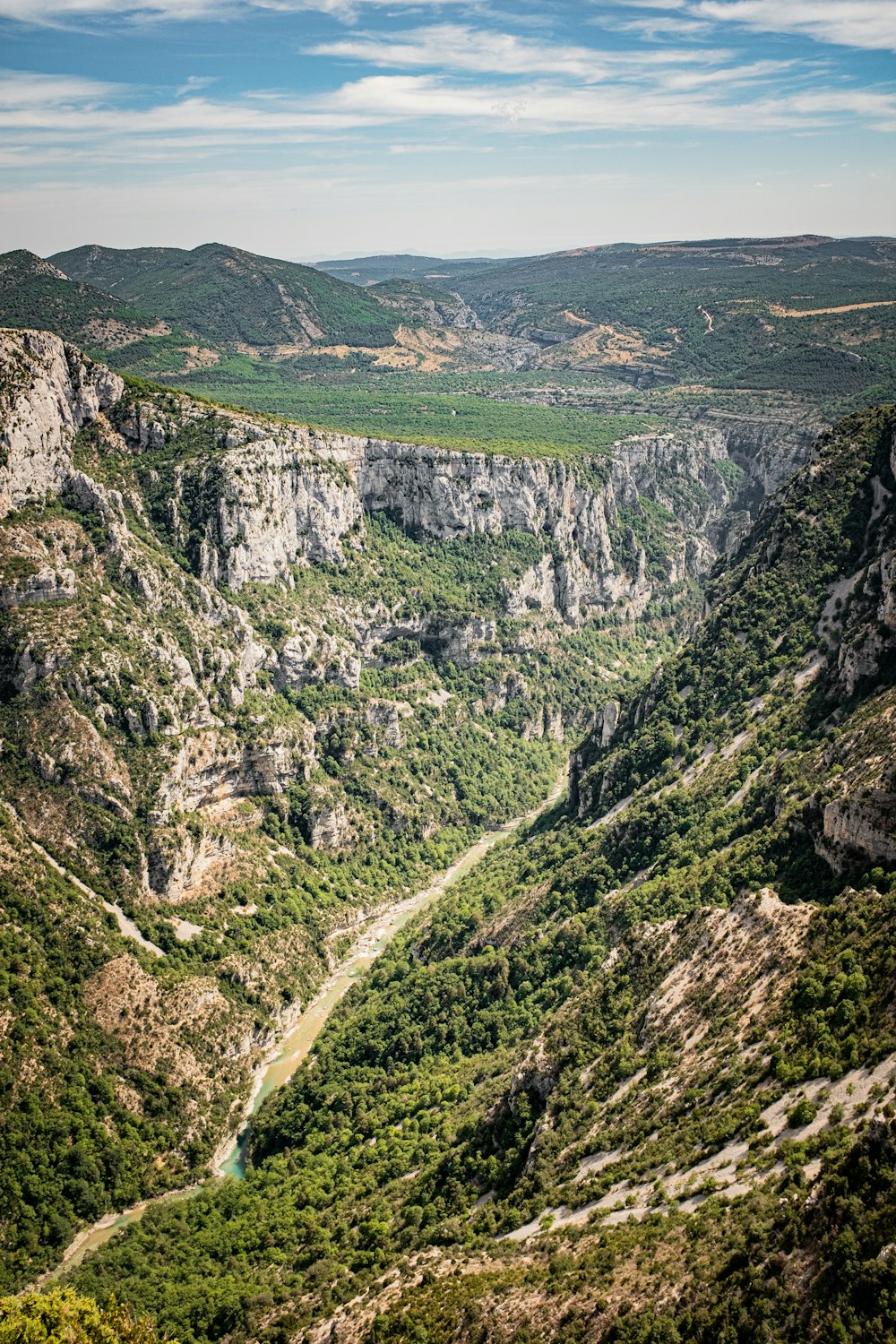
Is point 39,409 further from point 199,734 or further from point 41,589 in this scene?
point 199,734

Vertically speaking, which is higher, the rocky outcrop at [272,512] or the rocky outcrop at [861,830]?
the rocky outcrop at [272,512]

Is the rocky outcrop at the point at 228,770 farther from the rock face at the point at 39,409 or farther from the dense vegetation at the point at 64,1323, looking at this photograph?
the dense vegetation at the point at 64,1323

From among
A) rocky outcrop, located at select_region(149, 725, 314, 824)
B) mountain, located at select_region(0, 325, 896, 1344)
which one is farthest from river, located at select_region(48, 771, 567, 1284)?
rocky outcrop, located at select_region(149, 725, 314, 824)

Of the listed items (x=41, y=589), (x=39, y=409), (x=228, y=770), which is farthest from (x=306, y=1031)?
(x=39, y=409)

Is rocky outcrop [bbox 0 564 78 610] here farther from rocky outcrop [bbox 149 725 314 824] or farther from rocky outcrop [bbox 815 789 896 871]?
rocky outcrop [bbox 815 789 896 871]

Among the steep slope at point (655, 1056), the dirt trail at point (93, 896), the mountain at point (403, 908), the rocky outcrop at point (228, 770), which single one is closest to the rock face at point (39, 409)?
the mountain at point (403, 908)

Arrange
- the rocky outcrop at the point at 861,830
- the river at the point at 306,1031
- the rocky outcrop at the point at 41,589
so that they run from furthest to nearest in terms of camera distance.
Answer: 1. the rocky outcrop at the point at 41,589
2. the river at the point at 306,1031
3. the rocky outcrop at the point at 861,830

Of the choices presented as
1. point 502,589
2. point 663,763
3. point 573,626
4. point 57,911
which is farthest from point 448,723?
point 57,911
